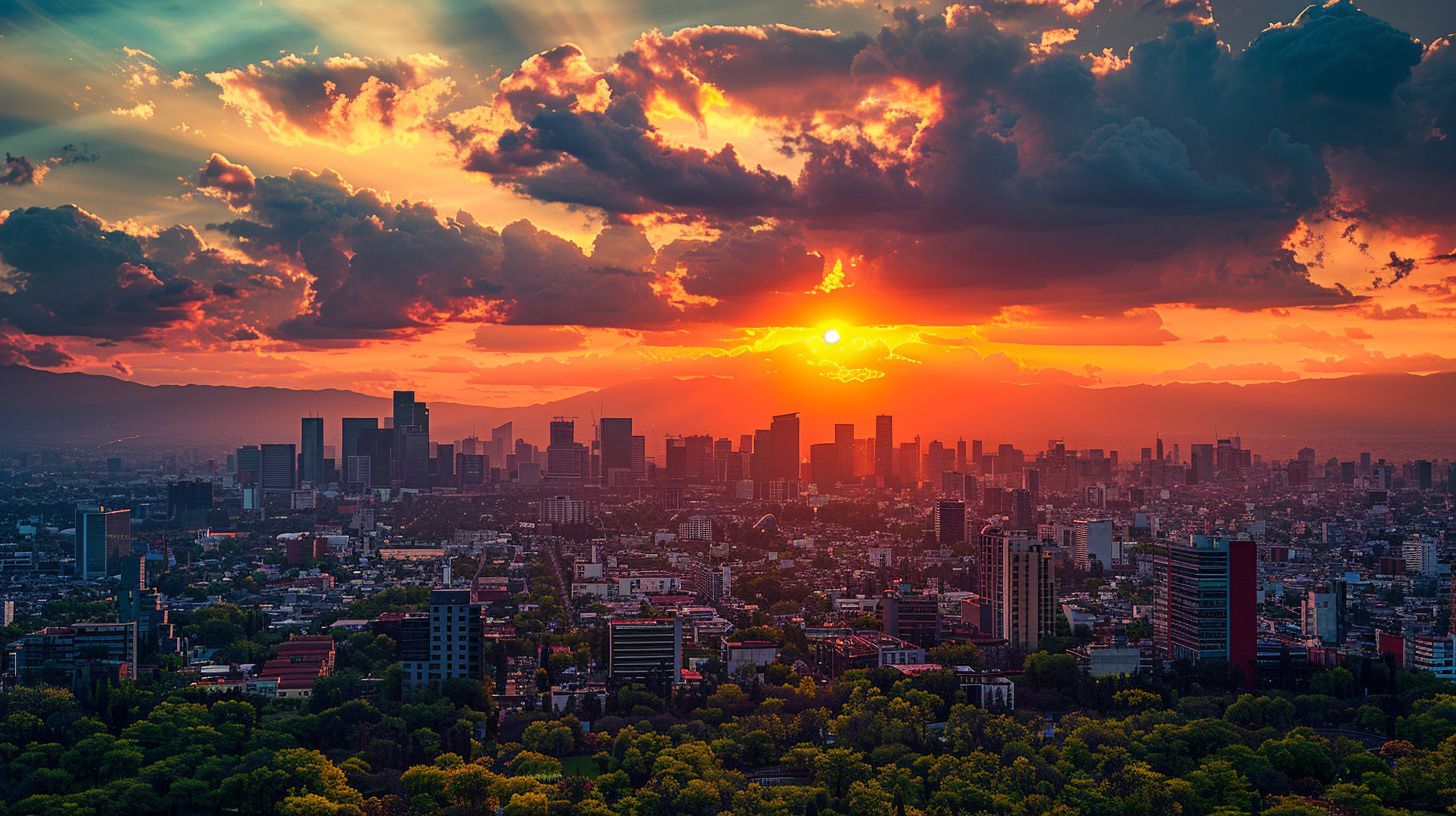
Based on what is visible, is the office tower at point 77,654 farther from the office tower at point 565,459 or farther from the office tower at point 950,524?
the office tower at point 565,459

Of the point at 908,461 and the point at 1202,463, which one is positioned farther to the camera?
the point at 908,461

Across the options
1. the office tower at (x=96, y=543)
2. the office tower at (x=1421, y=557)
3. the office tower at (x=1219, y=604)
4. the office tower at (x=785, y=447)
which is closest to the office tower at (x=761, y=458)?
the office tower at (x=785, y=447)

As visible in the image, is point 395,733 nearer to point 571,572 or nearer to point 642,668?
point 642,668

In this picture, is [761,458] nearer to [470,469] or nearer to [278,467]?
[470,469]

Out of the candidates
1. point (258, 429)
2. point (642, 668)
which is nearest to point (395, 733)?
point (642, 668)

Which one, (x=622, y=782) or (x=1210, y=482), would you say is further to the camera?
(x=1210, y=482)

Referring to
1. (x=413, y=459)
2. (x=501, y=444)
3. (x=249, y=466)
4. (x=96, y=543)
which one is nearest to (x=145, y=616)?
(x=96, y=543)
